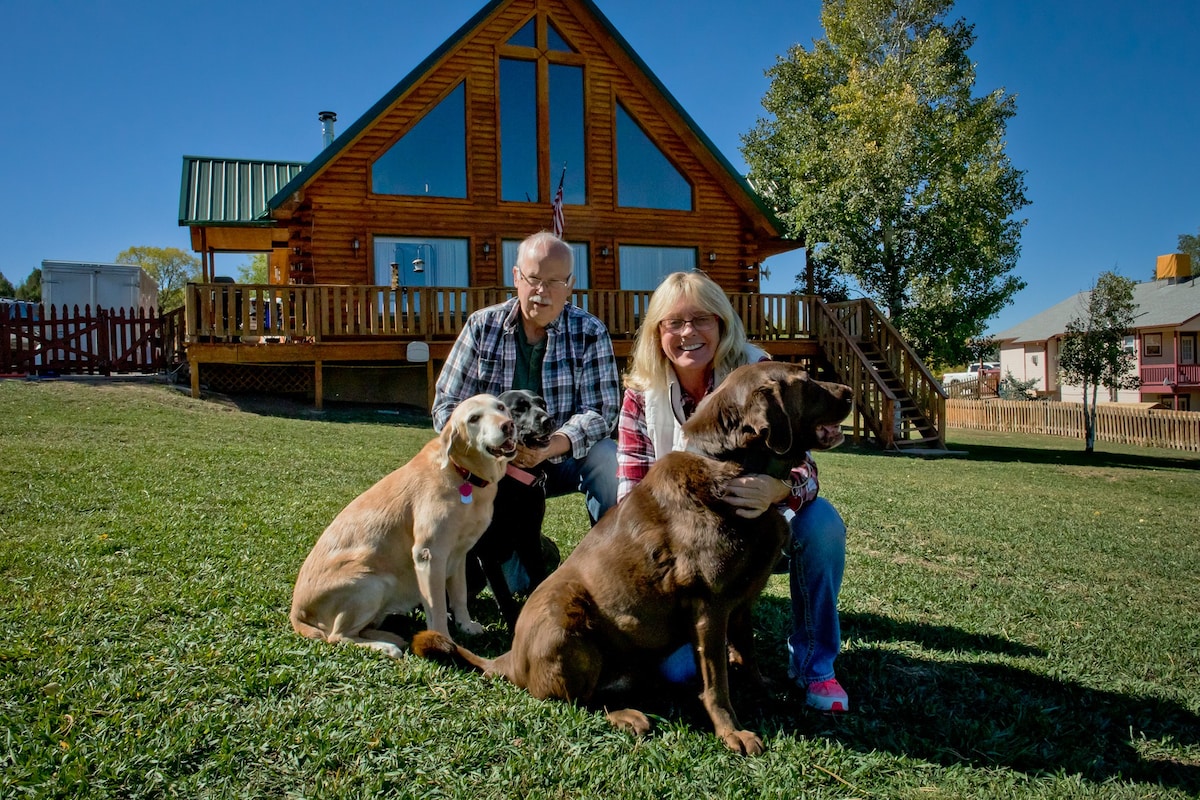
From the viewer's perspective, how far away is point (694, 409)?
3230 millimetres

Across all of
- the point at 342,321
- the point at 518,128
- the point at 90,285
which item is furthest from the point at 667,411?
the point at 90,285

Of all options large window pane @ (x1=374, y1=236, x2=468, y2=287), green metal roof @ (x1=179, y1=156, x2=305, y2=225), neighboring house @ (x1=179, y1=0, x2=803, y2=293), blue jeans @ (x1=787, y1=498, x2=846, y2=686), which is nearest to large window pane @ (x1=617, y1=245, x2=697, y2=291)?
neighboring house @ (x1=179, y1=0, x2=803, y2=293)

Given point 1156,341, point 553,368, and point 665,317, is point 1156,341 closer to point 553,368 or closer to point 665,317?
point 553,368

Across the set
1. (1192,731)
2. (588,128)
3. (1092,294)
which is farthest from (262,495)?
(1092,294)

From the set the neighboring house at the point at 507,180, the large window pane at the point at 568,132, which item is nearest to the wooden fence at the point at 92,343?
the neighboring house at the point at 507,180

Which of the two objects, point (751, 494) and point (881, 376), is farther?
point (881, 376)

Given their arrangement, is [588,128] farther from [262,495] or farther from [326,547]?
[326,547]

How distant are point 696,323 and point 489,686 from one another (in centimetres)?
169

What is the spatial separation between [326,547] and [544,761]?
1491mm

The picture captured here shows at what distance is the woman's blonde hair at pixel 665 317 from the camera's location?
314 cm

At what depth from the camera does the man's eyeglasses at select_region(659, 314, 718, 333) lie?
10.3ft

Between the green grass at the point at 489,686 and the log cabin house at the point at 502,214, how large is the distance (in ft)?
28.7

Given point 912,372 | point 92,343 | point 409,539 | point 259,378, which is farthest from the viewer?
point 912,372

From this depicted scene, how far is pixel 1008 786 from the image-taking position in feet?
7.70
